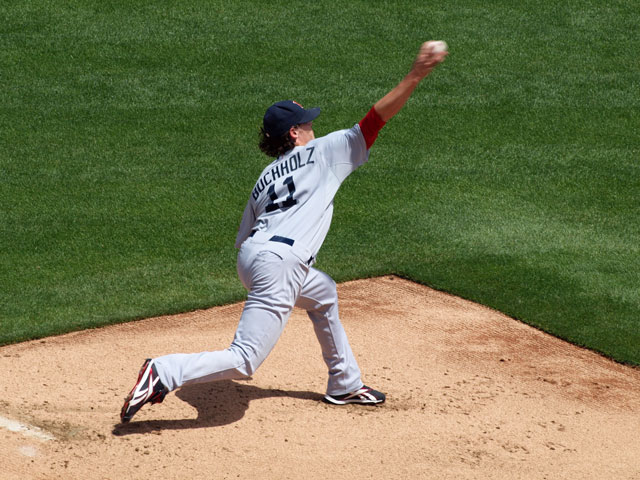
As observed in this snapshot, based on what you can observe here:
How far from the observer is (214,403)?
18.7ft

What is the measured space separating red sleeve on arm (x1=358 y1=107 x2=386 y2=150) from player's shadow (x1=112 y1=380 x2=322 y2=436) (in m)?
1.70

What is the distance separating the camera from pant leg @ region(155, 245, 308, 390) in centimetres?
501

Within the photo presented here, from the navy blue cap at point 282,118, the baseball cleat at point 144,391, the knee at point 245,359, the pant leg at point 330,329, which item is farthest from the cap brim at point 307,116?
the baseball cleat at point 144,391

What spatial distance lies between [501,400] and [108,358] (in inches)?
104

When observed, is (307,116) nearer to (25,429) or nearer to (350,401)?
(350,401)

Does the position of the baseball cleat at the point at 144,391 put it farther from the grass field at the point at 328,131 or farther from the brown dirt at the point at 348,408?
the grass field at the point at 328,131

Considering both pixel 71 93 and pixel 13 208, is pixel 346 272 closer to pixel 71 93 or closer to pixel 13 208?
pixel 13 208

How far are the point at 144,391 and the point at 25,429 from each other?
2.76 ft

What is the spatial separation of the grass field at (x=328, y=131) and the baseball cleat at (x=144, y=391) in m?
2.14

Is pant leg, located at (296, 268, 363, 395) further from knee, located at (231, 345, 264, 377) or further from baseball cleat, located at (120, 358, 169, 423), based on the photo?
baseball cleat, located at (120, 358, 169, 423)

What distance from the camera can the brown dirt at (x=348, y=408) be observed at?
4.99 meters

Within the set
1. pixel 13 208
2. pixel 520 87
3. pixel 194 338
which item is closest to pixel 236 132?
pixel 13 208

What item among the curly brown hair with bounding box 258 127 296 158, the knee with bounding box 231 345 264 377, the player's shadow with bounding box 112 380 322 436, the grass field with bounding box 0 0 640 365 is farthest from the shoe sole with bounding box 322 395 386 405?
the grass field with bounding box 0 0 640 365

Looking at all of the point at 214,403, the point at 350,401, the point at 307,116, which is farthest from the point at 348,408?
the point at 307,116
